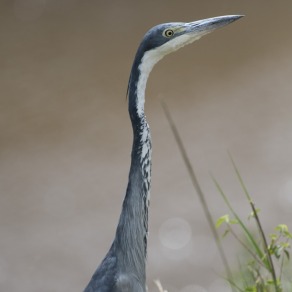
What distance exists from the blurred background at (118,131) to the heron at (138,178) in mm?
2683

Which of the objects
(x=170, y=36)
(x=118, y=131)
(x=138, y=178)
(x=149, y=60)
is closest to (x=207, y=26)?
(x=170, y=36)

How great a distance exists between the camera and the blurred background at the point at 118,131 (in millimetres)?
6062

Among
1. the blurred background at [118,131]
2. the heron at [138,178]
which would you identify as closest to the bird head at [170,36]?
the heron at [138,178]

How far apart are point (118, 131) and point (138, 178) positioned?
403cm

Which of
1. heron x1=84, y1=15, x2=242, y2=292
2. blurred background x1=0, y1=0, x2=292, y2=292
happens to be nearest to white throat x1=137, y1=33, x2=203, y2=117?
heron x1=84, y1=15, x2=242, y2=292

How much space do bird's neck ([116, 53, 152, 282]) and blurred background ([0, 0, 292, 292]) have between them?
2.67 m

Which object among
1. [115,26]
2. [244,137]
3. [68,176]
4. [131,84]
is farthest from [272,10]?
[131,84]

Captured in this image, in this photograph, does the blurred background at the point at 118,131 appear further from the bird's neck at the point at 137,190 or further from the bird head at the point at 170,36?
the bird head at the point at 170,36

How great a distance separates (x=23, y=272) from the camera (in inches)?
236

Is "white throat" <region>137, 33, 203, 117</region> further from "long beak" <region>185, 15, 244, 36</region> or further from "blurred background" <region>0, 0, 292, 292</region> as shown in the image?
"blurred background" <region>0, 0, 292, 292</region>

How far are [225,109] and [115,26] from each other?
65.2 inches

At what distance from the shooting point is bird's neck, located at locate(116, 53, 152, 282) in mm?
2889

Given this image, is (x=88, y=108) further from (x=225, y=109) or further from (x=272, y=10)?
(x=272, y=10)

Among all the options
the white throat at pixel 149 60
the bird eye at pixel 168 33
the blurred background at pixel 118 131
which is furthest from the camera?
the blurred background at pixel 118 131
